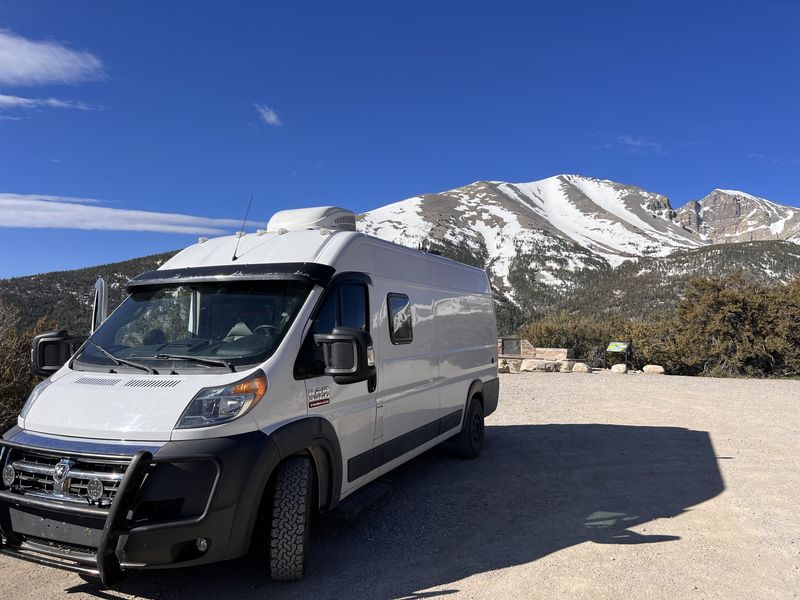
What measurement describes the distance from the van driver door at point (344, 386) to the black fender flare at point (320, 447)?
10 cm

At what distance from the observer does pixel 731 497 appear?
19.2 ft

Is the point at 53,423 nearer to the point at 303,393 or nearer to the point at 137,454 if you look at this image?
the point at 137,454

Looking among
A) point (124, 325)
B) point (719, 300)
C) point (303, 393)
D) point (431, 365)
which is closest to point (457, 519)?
point (431, 365)

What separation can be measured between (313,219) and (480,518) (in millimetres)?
3273

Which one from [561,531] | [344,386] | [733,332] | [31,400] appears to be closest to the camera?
[31,400]

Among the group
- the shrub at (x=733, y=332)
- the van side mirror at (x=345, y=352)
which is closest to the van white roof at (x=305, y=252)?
the van side mirror at (x=345, y=352)

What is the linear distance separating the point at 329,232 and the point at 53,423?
93.6 inches

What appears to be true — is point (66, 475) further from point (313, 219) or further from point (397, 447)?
point (313, 219)

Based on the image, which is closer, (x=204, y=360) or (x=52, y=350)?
(x=204, y=360)

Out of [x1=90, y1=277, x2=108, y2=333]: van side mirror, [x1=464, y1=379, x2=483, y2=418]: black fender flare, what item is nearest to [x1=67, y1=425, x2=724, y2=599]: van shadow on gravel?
[x1=464, y1=379, x2=483, y2=418]: black fender flare

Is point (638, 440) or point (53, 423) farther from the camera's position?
point (638, 440)

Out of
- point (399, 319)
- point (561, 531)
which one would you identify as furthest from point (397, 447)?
point (561, 531)

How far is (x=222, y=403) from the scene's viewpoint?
11.1ft

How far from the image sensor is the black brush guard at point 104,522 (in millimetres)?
3002
